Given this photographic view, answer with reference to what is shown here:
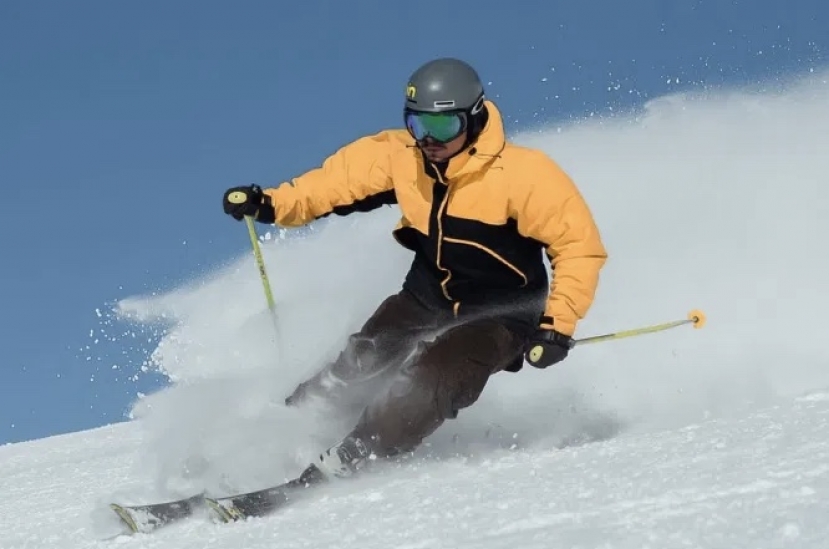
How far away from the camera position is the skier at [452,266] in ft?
15.6

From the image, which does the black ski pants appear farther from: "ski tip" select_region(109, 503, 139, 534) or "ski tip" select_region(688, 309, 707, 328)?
"ski tip" select_region(109, 503, 139, 534)

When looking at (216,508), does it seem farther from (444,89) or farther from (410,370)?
(444,89)

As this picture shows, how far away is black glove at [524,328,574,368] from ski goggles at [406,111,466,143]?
958mm

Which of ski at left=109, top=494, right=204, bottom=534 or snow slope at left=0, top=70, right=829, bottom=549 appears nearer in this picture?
snow slope at left=0, top=70, right=829, bottom=549

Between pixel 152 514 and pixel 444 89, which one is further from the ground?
pixel 444 89

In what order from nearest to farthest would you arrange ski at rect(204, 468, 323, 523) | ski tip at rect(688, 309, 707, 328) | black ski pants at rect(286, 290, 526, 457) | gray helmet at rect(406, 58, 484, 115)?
ski at rect(204, 468, 323, 523), black ski pants at rect(286, 290, 526, 457), gray helmet at rect(406, 58, 484, 115), ski tip at rect(688, 309, 707, 328)

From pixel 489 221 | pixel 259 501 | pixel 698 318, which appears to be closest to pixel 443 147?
pixel 489 221

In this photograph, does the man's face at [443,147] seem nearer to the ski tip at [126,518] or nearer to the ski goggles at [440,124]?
the ski goggles at [440,124]

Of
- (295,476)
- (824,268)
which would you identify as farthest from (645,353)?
(295,476)

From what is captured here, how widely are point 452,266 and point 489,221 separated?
336mm

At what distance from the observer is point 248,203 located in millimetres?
Answer: 5633

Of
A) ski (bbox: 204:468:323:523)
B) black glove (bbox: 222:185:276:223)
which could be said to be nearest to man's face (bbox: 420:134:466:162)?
black glove (bbox: 222:185:276:223)

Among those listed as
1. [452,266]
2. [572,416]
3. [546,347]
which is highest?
[452,266]

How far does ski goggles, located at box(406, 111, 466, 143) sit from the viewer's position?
4945 millimetres
